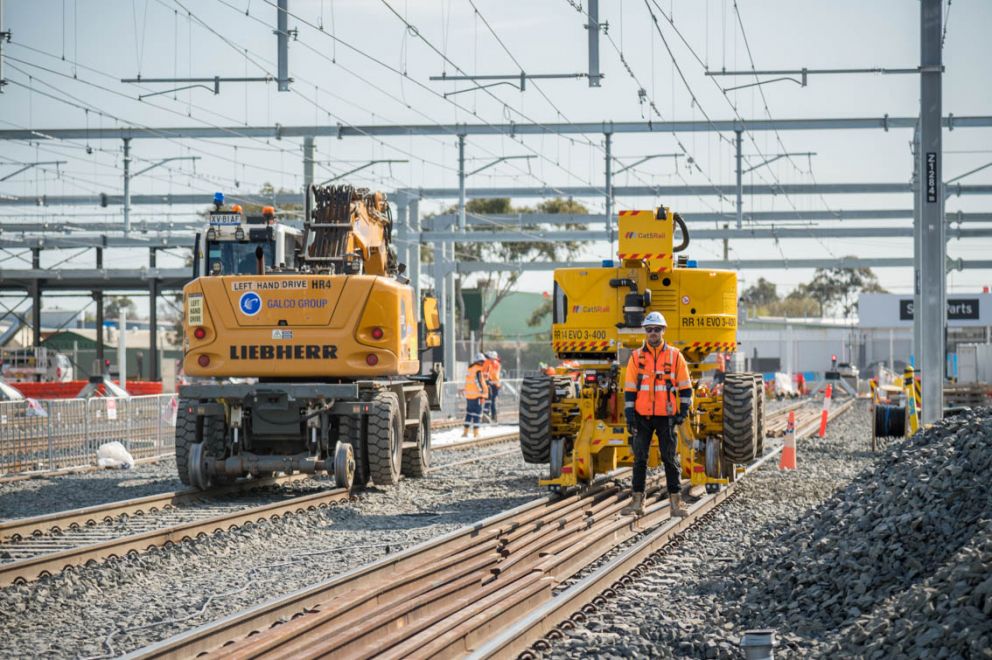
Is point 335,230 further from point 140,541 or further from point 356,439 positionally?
point 140,541

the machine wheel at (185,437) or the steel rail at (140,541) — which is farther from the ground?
the machine wheel at (185,437)

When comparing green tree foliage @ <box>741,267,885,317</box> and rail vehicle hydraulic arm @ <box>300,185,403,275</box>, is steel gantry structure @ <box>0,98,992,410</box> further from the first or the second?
green tree foliage @ <box>741,267,885,317</box>

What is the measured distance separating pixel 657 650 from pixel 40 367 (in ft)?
135

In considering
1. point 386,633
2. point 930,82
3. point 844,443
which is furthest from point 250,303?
point 844,443

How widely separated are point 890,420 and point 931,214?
6.38 m

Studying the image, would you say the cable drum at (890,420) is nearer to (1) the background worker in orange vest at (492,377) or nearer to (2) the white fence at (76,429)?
(1) the background worker in orange vest at (492,377)

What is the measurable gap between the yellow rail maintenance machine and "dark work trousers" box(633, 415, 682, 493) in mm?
1692

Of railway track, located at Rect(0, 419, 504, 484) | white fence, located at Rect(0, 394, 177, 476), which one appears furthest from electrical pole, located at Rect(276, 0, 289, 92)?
railway track, located at Rect(0, 419, 504, 484)

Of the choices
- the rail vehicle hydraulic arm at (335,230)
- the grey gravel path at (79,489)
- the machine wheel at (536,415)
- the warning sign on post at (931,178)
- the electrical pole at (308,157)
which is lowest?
the grey gravel path at (79,489)

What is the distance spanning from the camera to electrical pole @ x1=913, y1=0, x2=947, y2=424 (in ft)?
62.4

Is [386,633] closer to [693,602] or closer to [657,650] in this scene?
[657,650]

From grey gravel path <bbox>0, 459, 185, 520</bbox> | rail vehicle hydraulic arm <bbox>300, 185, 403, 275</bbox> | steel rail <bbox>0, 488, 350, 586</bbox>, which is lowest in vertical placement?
grey gravel path <bbox>0, 459, 185, 520</bbox>

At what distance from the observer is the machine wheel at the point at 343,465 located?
1611cm

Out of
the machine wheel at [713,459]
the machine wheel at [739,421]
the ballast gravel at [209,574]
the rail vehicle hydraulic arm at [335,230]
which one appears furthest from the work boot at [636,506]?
the rail vehicle hydraulic arm at [335,230]
